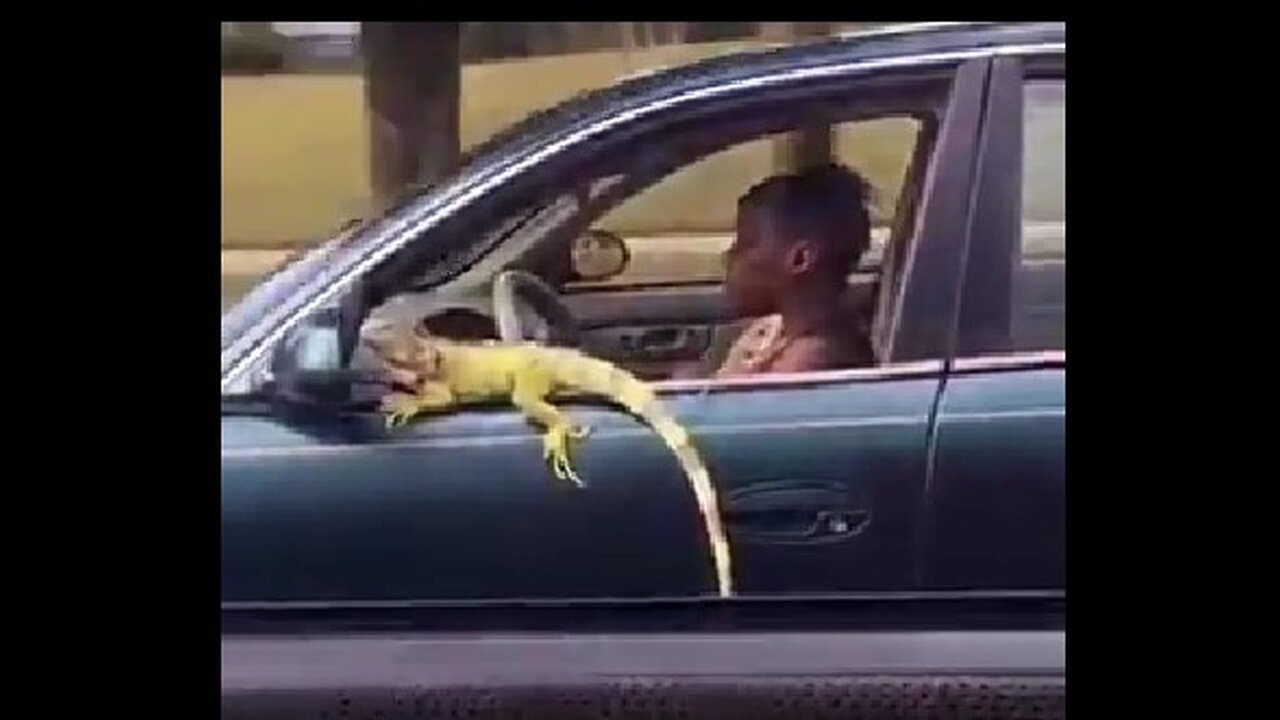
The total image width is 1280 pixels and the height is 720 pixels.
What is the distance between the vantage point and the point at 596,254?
10.3ft

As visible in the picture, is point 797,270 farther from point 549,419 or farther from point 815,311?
point 549,419

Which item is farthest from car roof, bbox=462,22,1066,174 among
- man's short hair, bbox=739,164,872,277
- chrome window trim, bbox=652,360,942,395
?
chrome window trim, bbox=652,360,942,395

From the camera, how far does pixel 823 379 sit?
306 cm

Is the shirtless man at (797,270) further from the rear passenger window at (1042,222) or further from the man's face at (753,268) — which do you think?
the rear passenger window at (1042,222)

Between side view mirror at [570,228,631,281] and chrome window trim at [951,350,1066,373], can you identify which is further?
side view mirror at [570,228,631,281]

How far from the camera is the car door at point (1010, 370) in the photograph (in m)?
3.01

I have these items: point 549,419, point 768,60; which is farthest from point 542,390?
point 768,60

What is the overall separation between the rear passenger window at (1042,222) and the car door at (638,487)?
9 centimetres

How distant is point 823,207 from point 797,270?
107 mm

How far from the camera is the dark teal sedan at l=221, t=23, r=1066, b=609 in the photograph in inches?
119

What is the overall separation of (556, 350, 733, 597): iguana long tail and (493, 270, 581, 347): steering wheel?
0.11ft

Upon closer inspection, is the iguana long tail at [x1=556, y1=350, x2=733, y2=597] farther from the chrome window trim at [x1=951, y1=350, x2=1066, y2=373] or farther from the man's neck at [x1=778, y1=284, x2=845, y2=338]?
the chrome window trim at [x1=951, y1=350, x2=1066, y2=373]
